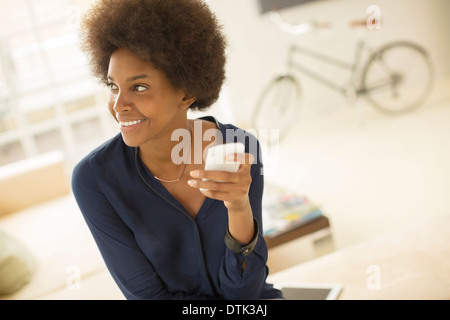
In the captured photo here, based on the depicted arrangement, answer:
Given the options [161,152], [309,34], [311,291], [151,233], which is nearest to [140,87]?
[161,152]

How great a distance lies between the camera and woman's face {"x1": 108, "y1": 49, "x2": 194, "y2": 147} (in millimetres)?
1086

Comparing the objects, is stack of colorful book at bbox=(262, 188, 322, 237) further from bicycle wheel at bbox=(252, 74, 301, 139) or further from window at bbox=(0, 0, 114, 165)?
window at bbox=(0, 0, 114, 165)

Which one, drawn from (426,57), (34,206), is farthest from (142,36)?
(426,57)

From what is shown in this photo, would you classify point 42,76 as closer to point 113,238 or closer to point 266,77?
point 266,77

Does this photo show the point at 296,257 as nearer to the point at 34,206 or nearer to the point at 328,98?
the point at 34,206

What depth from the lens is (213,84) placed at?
123cm

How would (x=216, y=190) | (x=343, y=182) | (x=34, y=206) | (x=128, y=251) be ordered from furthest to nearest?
(x=343, y=182), (x=34, y=206), (x=128, y=251), (x=216, y=190)

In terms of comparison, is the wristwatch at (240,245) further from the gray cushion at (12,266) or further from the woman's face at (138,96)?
the gray cushion at (12,266)

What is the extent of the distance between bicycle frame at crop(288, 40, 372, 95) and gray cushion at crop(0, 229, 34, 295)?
3.49m

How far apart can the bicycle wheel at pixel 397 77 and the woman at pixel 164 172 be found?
3961 millimetres

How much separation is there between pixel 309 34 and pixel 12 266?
3.98 meters

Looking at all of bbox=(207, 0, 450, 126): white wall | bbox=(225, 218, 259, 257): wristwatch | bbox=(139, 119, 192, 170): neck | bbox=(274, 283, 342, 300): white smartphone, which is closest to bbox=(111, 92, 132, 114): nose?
bbox=(139, 119, 192, 170): neck

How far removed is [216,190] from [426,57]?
4.71 m

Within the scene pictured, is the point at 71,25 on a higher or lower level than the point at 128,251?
higher
